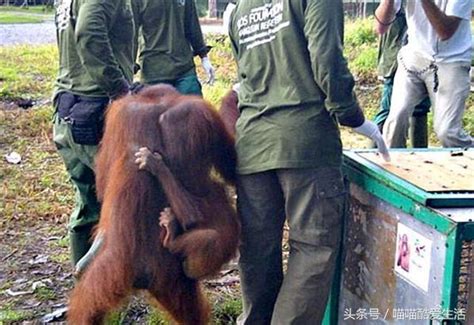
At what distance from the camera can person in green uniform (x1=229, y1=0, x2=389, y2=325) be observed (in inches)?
99.6

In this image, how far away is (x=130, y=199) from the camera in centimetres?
268

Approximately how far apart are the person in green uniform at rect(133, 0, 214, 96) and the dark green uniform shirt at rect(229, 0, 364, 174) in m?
1.68

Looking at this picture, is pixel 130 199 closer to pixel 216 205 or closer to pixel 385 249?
pixel 216 205

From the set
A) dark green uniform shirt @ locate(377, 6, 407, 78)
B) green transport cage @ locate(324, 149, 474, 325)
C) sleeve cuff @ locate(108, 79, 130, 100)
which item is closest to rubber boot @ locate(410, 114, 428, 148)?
dark green uniform shirt @ locate(377, 6, 407, 78)

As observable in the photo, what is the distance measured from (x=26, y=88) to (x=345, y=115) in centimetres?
710

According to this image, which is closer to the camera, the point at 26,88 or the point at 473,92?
the point at 473,92

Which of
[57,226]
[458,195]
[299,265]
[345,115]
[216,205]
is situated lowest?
[57,226]

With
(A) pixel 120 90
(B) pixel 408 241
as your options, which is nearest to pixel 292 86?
(B) pixel 408 241

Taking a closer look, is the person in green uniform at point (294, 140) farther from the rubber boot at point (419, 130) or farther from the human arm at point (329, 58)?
the rubber boot at point (419, 130)

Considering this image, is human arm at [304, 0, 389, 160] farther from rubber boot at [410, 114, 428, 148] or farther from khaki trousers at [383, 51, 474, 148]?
rubber boot at [410, 114, 428, 148]

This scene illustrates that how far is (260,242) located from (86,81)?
1.15 m

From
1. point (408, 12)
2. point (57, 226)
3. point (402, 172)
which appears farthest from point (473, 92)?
point (402, 172)

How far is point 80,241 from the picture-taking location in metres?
3.59

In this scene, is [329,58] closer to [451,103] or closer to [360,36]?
[451,103]
